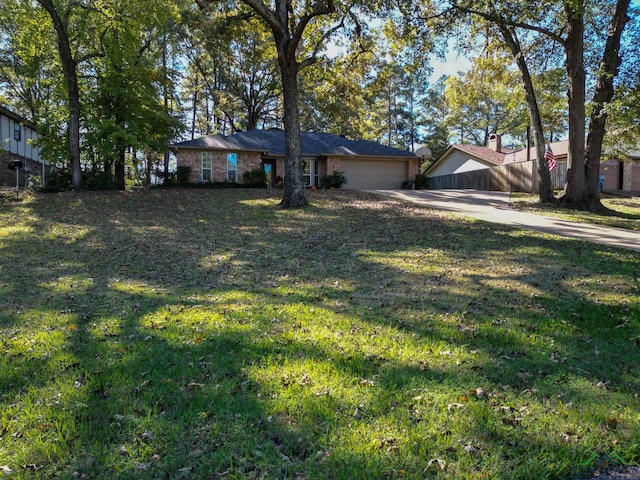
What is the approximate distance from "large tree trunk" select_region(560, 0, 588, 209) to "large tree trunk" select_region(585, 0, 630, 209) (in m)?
0.43

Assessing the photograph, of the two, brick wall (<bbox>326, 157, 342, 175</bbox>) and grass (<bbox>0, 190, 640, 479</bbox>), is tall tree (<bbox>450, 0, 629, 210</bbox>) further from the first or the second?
brick wall (<bbox>326, 157, 342, 175</bbox>)

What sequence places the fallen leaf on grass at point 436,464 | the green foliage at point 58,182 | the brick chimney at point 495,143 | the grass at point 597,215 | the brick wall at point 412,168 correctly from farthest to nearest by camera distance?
the brick chimney at point 495,143, the brick wall at point 412,168, the green foliage at point 58,182, the grass at point 597,215, the fallen leaf on grass at point 436,464

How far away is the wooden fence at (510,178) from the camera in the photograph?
2400 cm

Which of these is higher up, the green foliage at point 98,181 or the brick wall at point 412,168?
the brick wall at point 412,168

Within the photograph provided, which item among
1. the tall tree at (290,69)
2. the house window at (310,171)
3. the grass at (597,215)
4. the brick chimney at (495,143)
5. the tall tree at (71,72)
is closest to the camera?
the grass at (597,215)

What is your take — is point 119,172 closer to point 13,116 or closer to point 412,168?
point 13,116

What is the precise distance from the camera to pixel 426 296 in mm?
5578

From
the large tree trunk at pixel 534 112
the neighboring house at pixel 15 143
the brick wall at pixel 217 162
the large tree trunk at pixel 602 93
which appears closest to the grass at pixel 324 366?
the large tree trunk at pixel 602 93

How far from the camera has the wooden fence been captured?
78.7 ft

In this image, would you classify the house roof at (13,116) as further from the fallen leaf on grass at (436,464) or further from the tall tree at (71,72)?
the fallen leaf on grass at (436,464)

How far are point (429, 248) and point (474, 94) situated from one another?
13.6 m

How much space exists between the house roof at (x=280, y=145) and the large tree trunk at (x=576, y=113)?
526 inches

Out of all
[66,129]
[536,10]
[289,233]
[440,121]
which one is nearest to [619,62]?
[536,10]

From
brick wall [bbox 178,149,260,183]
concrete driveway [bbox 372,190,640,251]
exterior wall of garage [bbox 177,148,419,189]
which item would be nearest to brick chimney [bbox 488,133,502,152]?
exterior wall of garage [bbox 177,148,419,189]
